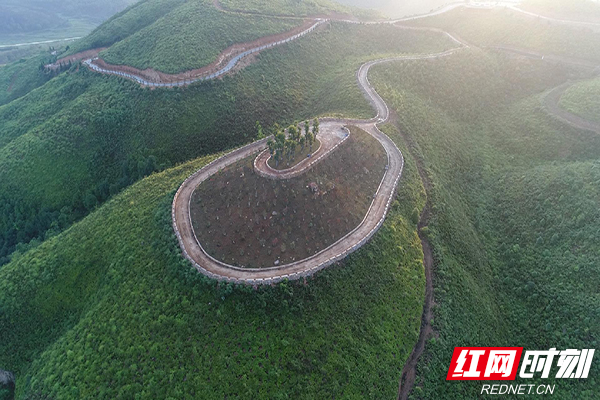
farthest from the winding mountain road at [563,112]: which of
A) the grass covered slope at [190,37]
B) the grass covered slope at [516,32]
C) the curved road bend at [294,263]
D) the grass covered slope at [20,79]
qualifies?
the grass covered slope at [20,79]

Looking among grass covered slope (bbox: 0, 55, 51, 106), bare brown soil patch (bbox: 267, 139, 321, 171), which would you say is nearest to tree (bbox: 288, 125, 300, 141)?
bare brown soil patch (bbox: 267, 139, 321, 171)

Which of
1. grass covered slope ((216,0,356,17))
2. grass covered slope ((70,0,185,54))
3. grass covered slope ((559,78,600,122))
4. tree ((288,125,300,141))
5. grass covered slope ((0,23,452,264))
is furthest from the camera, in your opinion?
grass covered slope ((70,0,185,54))

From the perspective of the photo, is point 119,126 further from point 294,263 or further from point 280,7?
point 280,7

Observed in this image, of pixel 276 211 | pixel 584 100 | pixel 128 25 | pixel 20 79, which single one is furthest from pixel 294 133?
pixel 20 79

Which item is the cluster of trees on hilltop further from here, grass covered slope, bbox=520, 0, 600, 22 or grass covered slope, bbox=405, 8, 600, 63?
grass covered slope, bbox=520, 0, 600, 22

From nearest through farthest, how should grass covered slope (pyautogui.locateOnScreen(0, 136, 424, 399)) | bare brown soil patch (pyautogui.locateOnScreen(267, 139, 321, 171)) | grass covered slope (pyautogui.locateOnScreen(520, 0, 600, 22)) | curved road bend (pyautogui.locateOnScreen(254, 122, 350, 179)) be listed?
1. grass covered slope (pyautogui.locateOnScreen(0, 136, 424, 399))
2. curved road bend (pyautogui.locateOnScreen(254, 122, 350, 179))
3. bare brown soil patch (pyautogui.locateOnScreen(267, 139, 321, 171))
4. grass covered slope (pyautogui.locateOnScreen(520, 0, 600, 22))

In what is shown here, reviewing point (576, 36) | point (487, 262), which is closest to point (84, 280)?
point (487, 262)
